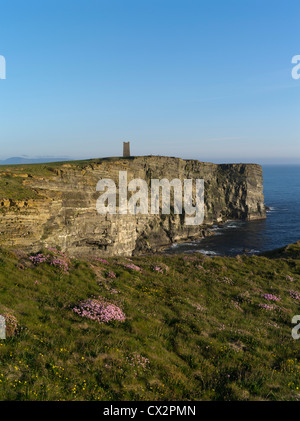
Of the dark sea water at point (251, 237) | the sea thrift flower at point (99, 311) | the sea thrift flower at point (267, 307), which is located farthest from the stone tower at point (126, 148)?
the sea thrift flower at point (99, 311)

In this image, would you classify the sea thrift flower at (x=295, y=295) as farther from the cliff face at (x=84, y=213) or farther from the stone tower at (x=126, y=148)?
the stone tower at (x=126, y=148)

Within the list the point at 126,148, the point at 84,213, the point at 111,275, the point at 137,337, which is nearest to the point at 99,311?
the point at 137,337

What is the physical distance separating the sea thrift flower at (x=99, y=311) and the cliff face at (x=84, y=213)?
33.7m

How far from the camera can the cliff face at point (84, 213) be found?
45406 mm

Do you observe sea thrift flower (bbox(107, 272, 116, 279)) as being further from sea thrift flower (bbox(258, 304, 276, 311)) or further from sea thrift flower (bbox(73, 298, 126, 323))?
sea thrift flower (bbox(258, 304, 276, 311))

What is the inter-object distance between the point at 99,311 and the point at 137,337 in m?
2.64

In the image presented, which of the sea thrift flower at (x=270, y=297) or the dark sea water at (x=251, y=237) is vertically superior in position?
the sea thrift flower at (x=270, y=297)

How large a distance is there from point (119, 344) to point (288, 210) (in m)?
139

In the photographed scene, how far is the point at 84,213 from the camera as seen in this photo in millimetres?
61719

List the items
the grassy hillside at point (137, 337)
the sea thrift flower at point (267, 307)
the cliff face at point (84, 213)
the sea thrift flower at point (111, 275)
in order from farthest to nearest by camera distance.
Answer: the cliff face at point (84, 213) → the sea thrift flower at point (111, 275) → the sea thrift flower at point (267, 307) → the grassy hillside at point (137, 337)

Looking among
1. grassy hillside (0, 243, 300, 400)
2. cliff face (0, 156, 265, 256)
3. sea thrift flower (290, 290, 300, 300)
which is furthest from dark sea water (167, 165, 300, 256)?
grassy hillside (0, 243, 300, 400)

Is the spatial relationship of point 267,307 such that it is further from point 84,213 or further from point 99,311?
point 84,213

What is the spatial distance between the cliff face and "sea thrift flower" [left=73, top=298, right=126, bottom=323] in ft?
110
